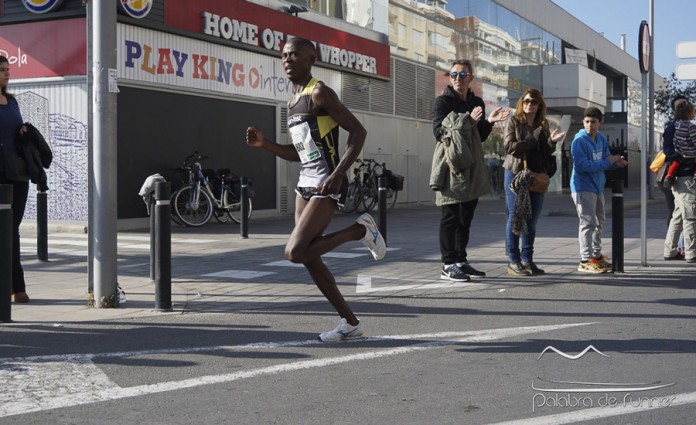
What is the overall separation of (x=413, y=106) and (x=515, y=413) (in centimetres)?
2367

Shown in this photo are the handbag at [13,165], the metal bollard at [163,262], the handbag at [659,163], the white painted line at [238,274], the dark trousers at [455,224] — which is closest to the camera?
the metal bollard at [163,262]

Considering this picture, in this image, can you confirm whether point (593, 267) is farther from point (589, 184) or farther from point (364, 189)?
point (364, 189)

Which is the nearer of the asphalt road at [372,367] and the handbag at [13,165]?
the asphalt road at [372,367]

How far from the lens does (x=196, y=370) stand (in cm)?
495

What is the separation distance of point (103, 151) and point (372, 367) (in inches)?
135

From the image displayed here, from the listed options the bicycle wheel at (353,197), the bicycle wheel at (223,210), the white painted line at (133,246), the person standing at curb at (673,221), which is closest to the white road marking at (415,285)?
the person standing at curb at (673,221)

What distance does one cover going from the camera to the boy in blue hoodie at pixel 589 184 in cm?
952

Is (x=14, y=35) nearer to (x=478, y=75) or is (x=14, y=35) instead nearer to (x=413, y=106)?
(x=413, y=106)

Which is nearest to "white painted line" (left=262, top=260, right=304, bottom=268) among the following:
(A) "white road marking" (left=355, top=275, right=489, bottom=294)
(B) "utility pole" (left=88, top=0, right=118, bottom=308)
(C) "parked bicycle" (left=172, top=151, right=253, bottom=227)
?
(A) "white road marking" (left=355, top=275, right=489, bottom=294)

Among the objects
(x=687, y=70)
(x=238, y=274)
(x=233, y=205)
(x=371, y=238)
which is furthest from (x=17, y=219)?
(x=233, y=205)

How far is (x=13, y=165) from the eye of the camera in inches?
296

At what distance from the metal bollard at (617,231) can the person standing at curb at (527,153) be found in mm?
776

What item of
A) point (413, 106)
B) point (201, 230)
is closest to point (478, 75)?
point (413, 106)

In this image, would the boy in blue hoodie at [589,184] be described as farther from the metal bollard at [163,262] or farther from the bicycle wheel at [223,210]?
the bicycle wheel at [223,210]
